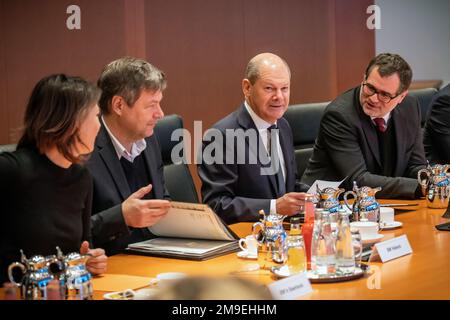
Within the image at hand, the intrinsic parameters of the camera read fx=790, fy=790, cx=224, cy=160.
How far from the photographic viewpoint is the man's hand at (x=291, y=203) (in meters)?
3.24

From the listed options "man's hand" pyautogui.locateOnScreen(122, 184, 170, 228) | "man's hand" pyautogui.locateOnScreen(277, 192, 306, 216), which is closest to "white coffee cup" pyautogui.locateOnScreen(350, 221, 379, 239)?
"man's hand" pyautogui.locateOnScreen(277, 192, 306, 216)

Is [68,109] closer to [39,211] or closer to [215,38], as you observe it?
[39,211]

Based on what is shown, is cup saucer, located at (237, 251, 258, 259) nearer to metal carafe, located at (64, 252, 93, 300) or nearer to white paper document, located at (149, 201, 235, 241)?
white paper document, located at (149, 201, 235, 241)

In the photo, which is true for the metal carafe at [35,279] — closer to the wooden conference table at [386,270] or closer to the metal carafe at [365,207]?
the wooden conference table at [386,270]

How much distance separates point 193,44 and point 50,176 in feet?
10.5

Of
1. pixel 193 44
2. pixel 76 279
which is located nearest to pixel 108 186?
pixel 76 279

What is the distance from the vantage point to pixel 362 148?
4.16m

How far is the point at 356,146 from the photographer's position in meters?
4.10

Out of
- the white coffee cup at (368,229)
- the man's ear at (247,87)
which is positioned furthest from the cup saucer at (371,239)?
the man's ear at (247,87)

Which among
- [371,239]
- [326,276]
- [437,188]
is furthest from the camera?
[437,188]

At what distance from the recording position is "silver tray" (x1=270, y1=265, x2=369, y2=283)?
2320 millimetres

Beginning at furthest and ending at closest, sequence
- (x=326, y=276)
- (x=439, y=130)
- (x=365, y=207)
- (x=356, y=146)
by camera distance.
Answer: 1. (x=439, y=130)
2. (x=356, y=146)
3. (x=365, y=207)
4. (x=326, y=276)

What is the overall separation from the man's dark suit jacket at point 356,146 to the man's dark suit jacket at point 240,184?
37 centimetres

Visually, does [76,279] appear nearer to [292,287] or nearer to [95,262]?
[95,262]
